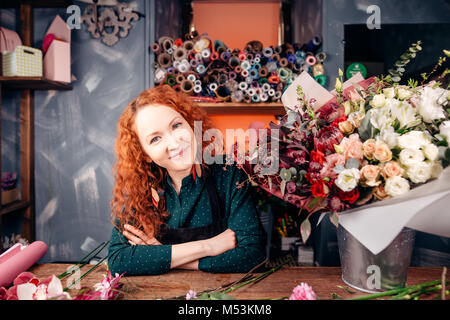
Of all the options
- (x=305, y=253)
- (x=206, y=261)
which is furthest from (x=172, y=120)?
(x=305, y=253)

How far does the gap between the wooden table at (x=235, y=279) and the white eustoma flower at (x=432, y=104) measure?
453 millimetres

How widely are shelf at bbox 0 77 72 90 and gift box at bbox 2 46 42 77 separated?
0.12 feet

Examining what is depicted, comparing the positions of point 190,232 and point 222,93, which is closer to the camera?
point 190,232

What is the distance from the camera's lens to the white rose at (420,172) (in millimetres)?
702

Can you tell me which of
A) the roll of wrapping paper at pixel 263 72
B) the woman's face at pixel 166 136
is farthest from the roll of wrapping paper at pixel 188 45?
the woman's face at pixel 166 136

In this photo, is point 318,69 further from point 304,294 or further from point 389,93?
point 304,294

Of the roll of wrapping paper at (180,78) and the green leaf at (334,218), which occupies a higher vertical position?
the roll of wrapping paper at (180,78)

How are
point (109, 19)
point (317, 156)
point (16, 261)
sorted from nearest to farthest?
1. point (317, 156)
2. point (16, 261)
3. point (109, 19)

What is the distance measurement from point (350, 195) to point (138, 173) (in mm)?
868

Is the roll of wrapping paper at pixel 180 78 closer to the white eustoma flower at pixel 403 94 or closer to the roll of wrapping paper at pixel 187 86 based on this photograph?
the roll of wrapping paper at pixel 187 86

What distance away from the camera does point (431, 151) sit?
706 mm

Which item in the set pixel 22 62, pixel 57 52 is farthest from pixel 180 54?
pixel 22 62

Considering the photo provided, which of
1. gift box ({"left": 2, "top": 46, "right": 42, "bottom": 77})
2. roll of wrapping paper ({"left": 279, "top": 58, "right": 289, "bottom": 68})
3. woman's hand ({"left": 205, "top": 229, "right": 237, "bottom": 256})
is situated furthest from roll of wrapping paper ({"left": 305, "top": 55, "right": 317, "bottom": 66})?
gift box ({"left": 2, "top": 46, "right": 42, "bottom": 77})
